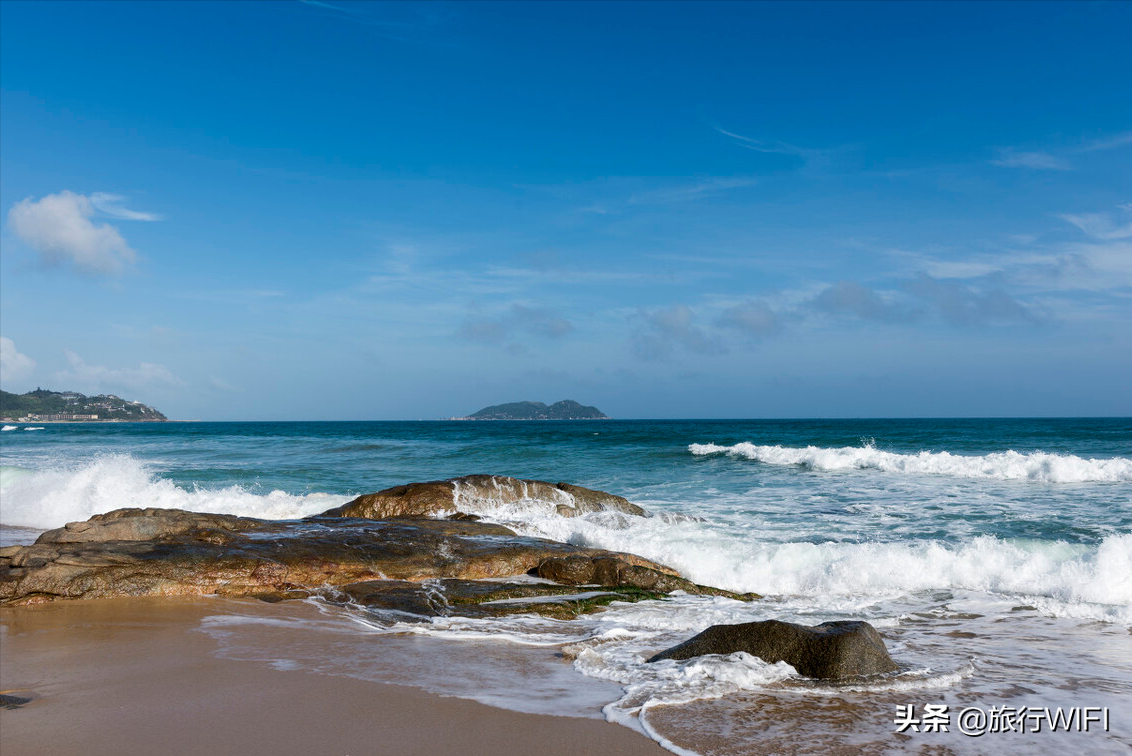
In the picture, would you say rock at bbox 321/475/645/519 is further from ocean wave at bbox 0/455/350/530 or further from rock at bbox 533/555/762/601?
rock at bbox 533/555/762/601

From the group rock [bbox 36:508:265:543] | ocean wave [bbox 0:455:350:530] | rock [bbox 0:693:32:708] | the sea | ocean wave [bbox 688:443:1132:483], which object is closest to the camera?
rock [bbox 0:693:32:708]

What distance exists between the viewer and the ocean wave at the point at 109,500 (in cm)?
1697

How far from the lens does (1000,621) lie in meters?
7.94

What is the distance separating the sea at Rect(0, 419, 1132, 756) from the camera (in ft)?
15.4

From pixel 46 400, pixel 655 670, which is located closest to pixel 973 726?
pixel 655 670

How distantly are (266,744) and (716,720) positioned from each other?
269 cm

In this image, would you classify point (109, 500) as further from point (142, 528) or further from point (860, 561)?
point (860, 561)

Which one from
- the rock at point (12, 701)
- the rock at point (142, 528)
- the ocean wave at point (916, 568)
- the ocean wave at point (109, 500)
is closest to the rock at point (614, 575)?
the ocean wave at point (916, 568)

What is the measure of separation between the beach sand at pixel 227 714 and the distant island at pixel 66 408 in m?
149

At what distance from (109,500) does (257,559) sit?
1151cm

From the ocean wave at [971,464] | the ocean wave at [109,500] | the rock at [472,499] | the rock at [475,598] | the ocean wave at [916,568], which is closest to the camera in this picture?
the rock at [475,598]

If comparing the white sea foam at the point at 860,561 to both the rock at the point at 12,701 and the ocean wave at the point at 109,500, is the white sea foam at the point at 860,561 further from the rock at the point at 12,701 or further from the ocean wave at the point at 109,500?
the rock at the point at 12,701

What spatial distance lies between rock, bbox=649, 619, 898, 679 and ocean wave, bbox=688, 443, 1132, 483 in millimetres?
19732

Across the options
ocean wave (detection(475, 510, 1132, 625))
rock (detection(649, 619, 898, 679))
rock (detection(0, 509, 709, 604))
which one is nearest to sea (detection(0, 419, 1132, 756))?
ocean wave (detection(475, 510, 1132, 625))
